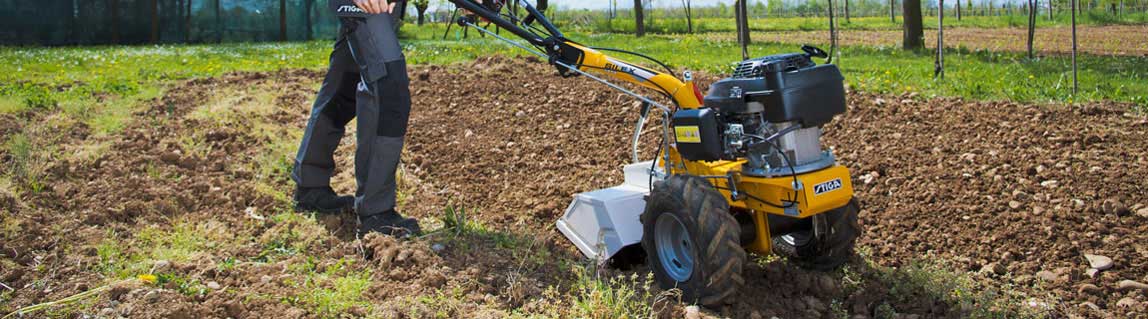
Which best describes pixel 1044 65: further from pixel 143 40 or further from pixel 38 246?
pixel 143 40

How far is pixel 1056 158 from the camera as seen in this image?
4785 mm

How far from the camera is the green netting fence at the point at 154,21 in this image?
19.7 m

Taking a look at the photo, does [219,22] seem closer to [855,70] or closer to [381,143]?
[855,70]

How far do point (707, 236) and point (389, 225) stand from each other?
1.77 m

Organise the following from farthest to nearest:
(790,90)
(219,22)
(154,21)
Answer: (219,22), (154,21), (790,90)

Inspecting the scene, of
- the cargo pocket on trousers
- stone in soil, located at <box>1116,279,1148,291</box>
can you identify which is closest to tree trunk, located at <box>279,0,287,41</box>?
the cargo pocket on trousers

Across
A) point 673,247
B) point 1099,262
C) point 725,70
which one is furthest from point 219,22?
point 1099,262

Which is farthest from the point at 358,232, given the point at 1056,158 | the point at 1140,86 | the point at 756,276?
the point at 1140,86

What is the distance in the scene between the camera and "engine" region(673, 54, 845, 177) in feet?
10.1

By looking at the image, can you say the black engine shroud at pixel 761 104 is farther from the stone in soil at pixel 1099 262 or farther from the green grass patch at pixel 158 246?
the green grass patch at pixel 158 246

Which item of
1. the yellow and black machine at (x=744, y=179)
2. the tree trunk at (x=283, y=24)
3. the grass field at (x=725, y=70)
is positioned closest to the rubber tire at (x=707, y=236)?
the yellow and black machine at (x=744, y=179)

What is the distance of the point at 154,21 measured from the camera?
67.9 feet

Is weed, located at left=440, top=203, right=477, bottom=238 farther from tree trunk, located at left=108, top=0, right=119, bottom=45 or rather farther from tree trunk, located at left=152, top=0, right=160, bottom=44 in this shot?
tree trunk, located at left=108, top=0, right=119, bottom=45

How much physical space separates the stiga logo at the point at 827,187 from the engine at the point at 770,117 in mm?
73
